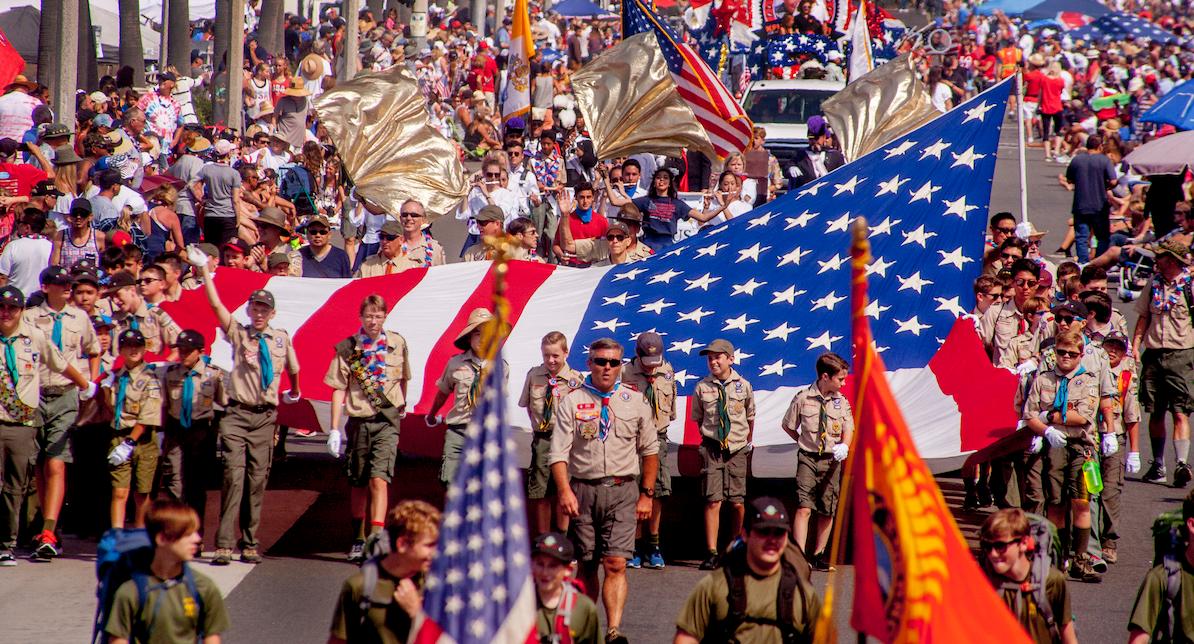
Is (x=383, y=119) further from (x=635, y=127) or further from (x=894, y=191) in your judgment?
(x=894, y=191)

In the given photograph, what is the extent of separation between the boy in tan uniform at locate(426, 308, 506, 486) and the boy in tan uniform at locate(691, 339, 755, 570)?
139 centimetres

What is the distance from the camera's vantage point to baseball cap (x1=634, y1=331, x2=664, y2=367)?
10633mm

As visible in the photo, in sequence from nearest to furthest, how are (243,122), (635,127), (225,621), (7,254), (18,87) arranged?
1. (225,621)
2. (7,254)
3. (635,127)
4. (18,87)
5. (243,122)

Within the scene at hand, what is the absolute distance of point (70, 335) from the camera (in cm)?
1091

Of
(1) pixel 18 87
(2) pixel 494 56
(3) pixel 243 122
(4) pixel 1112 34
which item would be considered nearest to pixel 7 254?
(1) pixel 18 87

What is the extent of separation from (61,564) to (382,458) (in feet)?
6.69

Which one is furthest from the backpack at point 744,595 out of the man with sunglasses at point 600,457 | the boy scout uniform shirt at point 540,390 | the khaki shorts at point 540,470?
the khaki shorts at point 540,470

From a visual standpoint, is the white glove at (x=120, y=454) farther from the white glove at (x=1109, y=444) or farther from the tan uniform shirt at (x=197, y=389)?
the white glove at (x=1109, y=444)

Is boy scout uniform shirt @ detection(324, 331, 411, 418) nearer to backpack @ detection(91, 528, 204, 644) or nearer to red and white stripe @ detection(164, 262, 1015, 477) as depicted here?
red and white stripe @ detection(164, 262, 1015, 477)

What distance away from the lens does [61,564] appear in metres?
10.6

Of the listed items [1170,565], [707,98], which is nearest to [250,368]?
[1170,565]

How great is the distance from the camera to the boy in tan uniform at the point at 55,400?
10758mm

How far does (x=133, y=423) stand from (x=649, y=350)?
3.19 metres

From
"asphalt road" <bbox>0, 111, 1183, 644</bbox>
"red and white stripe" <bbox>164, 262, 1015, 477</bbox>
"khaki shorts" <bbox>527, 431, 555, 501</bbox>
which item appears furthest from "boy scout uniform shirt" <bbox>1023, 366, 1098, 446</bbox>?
"khaki shorts" <bbox>527, 431, 555, 501</bbox>
